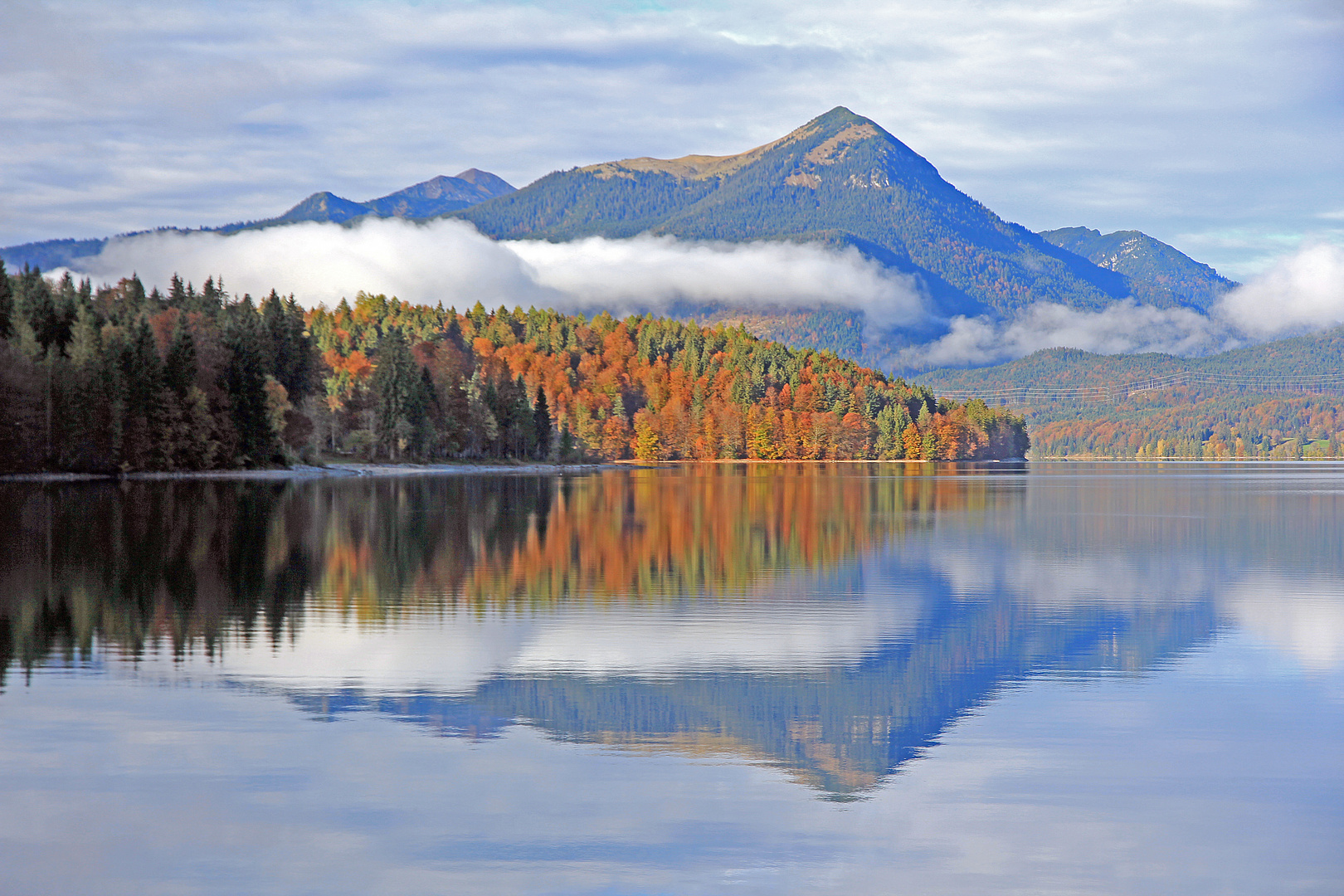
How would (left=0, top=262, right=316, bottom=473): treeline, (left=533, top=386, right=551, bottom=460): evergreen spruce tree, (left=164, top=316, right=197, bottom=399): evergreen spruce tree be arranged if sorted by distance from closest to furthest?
(left=0, top=262, right=316, bottom=473): treeline < (left=164, top=316, right=197, bottom=399): evergreen spruce tree < (left=533, top=386, right=551, bottom=460): evergreen spruce tree

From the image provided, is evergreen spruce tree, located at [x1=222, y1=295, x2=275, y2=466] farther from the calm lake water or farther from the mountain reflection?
the calm lake water

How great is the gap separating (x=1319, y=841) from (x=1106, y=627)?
13.9m

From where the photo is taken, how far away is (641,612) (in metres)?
26.7

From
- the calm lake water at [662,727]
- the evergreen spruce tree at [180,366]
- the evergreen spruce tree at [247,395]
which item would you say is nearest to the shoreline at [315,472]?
the evergreen spruce tree at [247,395]

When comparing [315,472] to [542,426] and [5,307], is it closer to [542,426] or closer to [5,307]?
[5,307]

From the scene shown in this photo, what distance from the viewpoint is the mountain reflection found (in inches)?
684

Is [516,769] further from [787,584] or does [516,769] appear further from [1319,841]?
[787,584]

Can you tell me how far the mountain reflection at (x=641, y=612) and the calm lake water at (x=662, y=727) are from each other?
0.12 m

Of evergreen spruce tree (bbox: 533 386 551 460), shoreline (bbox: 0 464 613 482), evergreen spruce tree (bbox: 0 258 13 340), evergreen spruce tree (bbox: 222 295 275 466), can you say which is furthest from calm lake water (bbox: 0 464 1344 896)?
evergreen spruce tree (bbox: 533 386 551 460)

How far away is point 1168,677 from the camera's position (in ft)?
66.5

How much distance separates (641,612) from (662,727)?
1053cm

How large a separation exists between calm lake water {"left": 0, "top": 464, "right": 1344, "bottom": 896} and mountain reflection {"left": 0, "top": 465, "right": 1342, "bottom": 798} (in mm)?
123

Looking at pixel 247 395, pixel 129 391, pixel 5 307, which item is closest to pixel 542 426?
pixel 247 395

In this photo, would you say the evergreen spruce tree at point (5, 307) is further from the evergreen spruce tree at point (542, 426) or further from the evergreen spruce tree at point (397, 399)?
the evergreen spruce tree at point (542, 426)
